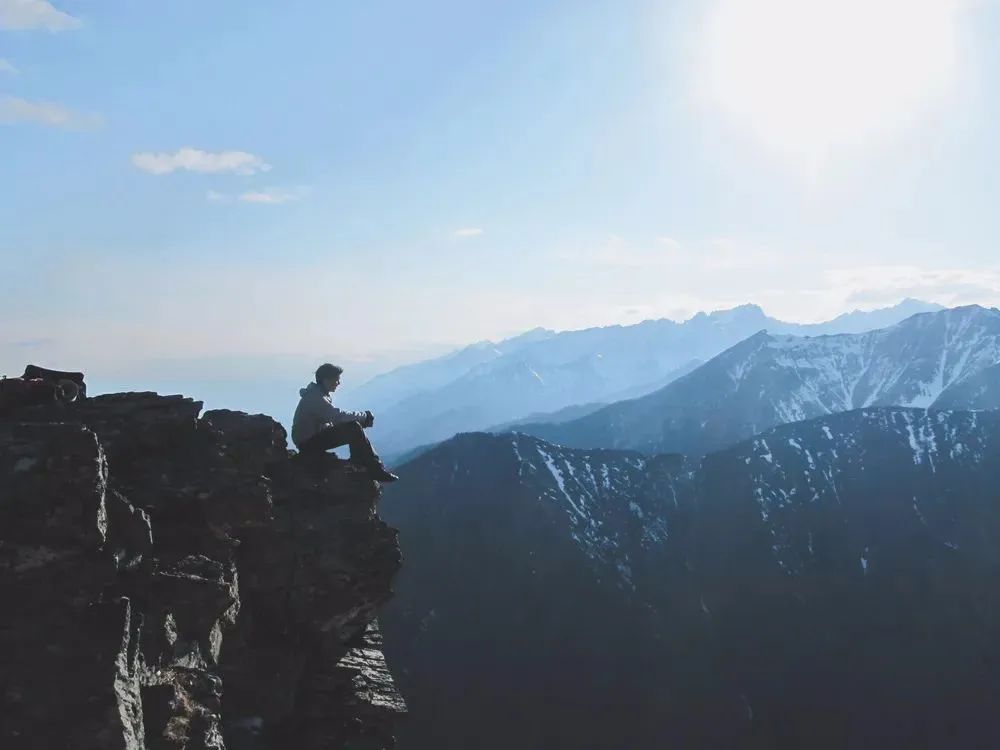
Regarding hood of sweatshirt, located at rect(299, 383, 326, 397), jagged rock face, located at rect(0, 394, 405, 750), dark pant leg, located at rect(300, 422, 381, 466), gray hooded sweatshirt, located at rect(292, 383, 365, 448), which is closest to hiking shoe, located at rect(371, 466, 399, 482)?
dark pant leg, located at rect(300, 422, 381, 466)

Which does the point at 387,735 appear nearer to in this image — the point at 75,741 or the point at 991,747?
the point at 75,741

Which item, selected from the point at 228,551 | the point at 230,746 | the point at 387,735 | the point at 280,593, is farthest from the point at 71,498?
the point at 387,735

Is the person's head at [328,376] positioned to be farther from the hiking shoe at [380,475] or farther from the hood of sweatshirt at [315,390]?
the hiking shoe at [380,475]

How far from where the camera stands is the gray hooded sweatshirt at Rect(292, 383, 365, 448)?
1032 inches

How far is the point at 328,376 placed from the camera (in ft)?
85.9

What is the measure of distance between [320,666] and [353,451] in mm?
6997

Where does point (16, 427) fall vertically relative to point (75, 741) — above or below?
above

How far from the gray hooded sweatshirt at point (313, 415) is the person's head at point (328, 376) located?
0.57ft

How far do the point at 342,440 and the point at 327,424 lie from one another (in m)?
0.76

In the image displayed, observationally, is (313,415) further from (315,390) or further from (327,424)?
(315,390)

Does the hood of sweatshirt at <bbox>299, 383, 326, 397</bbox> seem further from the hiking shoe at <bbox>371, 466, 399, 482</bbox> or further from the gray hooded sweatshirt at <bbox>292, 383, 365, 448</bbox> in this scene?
the hiking shoe at <bbox>371, 466, 399, 482</bbox>

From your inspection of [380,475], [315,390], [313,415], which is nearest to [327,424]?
[313,415]

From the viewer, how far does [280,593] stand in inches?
955

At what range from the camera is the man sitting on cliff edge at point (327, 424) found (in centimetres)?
2623
